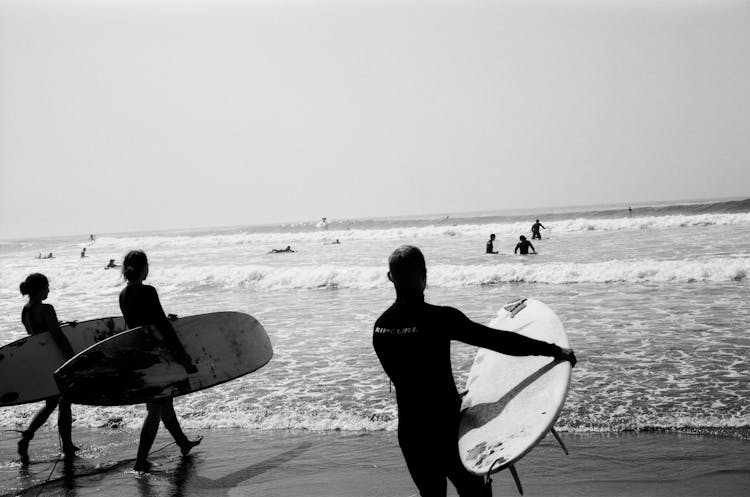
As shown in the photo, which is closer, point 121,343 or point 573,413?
point 121,343

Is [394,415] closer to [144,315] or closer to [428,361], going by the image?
[144,315]

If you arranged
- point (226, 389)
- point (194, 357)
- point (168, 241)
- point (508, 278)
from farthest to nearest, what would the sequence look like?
point (168, 241), point (508, 278), point (226, 389), point (194, 357)

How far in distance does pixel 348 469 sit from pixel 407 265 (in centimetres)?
267

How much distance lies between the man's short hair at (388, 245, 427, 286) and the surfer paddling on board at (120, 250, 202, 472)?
2485 mm

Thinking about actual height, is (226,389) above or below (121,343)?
below

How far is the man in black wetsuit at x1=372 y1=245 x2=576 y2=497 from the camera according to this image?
2508 millimetres

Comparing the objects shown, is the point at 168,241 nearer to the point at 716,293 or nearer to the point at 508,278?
the point at 508,278

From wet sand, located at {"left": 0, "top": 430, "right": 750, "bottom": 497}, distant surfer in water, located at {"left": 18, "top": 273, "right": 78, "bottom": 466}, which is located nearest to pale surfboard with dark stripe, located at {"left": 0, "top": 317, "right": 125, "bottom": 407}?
distant surfer in water, located at {"left": 18, "top": 273, "right": 78, "bottom": 466}

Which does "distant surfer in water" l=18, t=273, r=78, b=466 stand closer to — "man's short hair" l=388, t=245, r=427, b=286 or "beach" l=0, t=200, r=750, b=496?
"beach" l=0, t=200, r=750, b=496

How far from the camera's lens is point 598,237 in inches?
1249

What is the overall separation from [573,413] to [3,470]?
523 centimetres

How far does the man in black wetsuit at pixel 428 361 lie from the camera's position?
251 centimetres

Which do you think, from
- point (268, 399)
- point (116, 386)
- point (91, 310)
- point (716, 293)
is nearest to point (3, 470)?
point (116, 386)

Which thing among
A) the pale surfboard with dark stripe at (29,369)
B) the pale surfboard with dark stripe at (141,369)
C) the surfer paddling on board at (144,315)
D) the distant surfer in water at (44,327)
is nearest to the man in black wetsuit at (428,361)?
the surfer paddling on board at (144,315)
